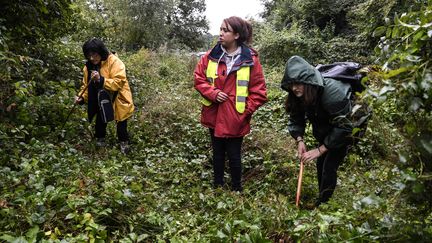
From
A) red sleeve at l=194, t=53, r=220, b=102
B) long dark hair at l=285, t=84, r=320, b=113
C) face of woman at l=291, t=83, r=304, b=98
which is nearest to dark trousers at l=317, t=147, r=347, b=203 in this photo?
long dark hair at l=285, t=84, r=320, b=113

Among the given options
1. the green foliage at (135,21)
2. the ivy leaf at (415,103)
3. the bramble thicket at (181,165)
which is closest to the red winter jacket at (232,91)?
the bramble thicket at (181,165)

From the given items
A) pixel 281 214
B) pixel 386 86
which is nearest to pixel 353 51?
pixel 281 214

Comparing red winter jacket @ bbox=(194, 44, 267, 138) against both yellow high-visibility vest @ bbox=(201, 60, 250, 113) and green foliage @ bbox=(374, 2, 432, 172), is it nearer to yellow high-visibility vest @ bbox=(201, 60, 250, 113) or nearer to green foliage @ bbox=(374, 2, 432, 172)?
yellow high-visibility vest @ bbox=(201, 60, 250, 113)

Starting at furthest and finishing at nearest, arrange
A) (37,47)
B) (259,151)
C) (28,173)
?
1. (37,47)
2. (259,151)
3. (28,173)

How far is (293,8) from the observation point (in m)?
19.8

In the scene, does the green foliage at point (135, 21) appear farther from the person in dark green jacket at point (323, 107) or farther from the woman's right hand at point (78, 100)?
the person in dark green jacket at point (323, 107)

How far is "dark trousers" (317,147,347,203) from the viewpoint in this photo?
3.34 metres

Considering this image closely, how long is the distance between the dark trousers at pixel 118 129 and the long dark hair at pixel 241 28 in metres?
2.00

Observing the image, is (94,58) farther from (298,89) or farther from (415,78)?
(415,78)

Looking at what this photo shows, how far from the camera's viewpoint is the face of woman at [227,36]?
149 inches

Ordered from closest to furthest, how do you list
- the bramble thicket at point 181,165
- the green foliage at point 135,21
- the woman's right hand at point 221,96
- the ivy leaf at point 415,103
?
the ivy leaf at point 415,103 → the bramble thicket at point 181,165 → the woman's right hand at point 221,96 → the green foliage at point 135,21

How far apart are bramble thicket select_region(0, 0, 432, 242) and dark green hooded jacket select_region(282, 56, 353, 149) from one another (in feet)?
1.16

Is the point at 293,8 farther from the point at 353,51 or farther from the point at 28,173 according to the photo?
the point at 28,173

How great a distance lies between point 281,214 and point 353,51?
42.4 feet
